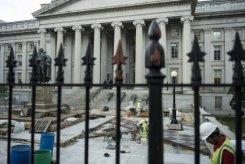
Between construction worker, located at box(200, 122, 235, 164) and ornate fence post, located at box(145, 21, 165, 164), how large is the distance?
219 centimetres

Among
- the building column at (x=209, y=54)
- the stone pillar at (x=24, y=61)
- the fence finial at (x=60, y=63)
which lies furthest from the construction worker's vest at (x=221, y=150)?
the stone pillar at (x=24, y=61)

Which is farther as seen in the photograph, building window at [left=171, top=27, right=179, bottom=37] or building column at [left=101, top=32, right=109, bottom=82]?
building column at [left=101, top=32, right=109, bottom=82]

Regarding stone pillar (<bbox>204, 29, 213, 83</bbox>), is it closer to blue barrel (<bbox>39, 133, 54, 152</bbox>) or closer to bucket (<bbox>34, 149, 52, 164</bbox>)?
blue barrel (<bbox>39, 133, 54, 152</bbox>)

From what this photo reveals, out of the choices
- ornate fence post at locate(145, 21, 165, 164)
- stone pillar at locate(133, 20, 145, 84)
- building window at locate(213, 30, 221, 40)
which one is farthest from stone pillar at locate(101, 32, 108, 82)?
Result: ornate fence post at locate(145, 21, 165, 164)

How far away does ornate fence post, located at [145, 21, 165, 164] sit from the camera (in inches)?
112

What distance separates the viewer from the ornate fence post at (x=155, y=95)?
2.84 meters

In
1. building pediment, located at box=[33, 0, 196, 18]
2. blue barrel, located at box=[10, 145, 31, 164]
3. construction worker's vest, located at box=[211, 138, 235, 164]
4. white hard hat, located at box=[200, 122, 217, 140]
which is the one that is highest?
building pediment, located at box=[33, 0, 196, 18]

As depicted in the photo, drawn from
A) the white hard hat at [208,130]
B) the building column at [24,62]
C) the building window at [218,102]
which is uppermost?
the building column at [24,62]

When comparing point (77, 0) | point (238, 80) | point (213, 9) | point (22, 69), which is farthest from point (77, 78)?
point (238, 80)

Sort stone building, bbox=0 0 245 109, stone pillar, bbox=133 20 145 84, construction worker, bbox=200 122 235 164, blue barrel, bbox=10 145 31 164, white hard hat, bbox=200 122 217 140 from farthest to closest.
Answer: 1. stone pillar, bbox=133 20 145 84
2. stone building, bbox=0 0 245 109
3. blue barrel, bbox=10 145 31 164
4. white hard hat, bbox=200 122 217 140
5. construction worker, bbox=200 122 235 164

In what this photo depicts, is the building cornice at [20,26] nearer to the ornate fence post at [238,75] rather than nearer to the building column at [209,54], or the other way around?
the building column at [209,54]

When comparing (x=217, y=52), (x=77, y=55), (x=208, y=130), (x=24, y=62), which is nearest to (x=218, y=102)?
(x=217, y=52)

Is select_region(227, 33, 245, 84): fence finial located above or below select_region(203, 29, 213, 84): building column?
below

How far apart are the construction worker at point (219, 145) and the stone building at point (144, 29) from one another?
39.5 meters
